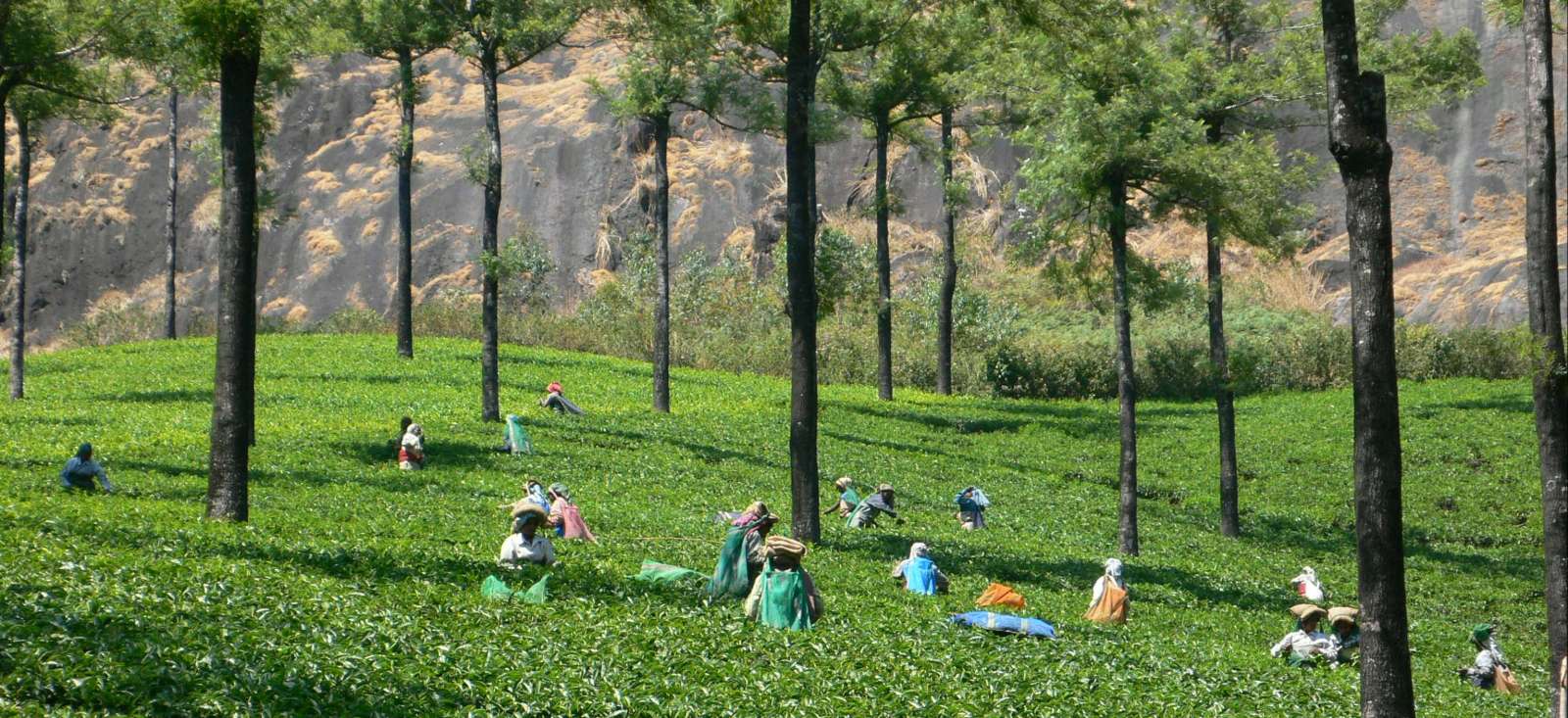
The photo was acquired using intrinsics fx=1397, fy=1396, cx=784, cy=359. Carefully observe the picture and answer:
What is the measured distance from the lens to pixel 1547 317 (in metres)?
15.9

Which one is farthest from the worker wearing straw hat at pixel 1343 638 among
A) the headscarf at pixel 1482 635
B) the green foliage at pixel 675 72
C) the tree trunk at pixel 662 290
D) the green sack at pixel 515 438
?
the tree trunk at pixel 662 290

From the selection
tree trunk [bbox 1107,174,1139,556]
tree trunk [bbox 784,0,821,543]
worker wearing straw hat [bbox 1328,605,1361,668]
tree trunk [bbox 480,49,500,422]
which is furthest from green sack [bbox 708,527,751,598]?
tree trunk [bbox 480,49,500,422]

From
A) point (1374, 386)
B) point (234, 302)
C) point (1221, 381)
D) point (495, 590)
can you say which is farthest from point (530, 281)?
point (1374, 386)

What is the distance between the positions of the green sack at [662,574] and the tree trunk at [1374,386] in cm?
810

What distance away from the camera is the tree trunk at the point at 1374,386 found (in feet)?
35.2

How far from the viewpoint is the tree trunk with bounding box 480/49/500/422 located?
32.5m

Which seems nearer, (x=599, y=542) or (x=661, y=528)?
(x=599, y=542)

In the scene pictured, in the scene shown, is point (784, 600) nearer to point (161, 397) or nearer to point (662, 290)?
point (662, 290)

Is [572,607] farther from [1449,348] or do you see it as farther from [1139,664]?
[1449,348]

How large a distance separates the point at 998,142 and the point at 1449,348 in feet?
93.6

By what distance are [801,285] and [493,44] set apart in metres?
15.7

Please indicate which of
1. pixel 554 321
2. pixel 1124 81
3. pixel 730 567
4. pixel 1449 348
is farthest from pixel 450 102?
pixel 730 567

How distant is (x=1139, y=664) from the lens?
50.3ft

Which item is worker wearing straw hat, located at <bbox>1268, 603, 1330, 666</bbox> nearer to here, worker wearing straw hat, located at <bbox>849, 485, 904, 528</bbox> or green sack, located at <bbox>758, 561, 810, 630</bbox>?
green sack, located at <bbox>758, 561, 810, 630</bbox>
